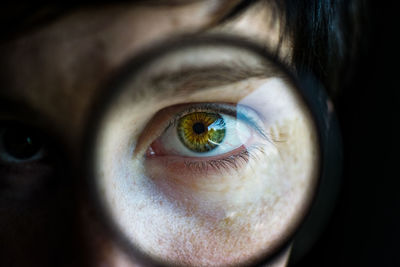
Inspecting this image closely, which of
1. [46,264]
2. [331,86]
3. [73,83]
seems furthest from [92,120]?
[331,86]

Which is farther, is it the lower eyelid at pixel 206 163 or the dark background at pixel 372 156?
the dark background at pixel 372 156

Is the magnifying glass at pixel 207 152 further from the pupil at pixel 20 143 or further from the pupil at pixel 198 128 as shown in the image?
the pupil at pixel 20 143

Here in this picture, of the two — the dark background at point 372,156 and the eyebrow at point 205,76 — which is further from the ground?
the dark background at point 372,156

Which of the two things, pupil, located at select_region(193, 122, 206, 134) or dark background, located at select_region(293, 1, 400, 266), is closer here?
pupil, located at select_region(193, 122, 206, 134)

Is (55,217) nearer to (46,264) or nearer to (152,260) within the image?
(46,264)

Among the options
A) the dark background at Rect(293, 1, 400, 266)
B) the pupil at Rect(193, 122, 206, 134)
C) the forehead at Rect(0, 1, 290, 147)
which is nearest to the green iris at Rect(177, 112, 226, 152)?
the pupil at Rect(193, 122, 206, 134)

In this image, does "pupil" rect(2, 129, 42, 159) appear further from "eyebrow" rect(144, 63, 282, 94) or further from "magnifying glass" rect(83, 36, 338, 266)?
"eyebrow" rect(144, 63, 282, 94)

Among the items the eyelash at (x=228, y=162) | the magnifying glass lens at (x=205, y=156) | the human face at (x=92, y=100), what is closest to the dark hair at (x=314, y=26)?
the human face at (x=92, y=100)
